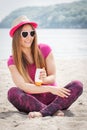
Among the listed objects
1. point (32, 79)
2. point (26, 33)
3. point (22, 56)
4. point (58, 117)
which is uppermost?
point (26, 33)

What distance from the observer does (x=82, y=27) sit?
1.88 m

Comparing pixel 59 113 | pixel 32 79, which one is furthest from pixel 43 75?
pixel 59 113

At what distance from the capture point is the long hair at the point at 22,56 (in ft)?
4.86

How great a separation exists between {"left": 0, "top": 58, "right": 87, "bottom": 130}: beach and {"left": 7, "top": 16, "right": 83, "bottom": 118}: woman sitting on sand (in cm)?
6

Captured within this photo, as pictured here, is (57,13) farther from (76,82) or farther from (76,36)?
(76,82)

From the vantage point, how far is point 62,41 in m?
1.94

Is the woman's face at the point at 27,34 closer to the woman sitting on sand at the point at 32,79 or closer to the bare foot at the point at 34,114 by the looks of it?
the woman sitting on sand at the point at 32,79

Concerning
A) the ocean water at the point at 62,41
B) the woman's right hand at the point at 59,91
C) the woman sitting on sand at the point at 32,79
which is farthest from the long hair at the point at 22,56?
the ocean water at the point at 62,41

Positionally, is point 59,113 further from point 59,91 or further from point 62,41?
point 62,41

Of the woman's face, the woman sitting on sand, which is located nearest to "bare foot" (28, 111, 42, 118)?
the woman sitting on sand

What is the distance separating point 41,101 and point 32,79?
107 mm

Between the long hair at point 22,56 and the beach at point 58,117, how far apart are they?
0.59 ft

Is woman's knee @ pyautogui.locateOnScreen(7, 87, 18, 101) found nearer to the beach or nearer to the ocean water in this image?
the beach

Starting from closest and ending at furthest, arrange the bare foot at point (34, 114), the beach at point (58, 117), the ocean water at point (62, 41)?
the beach at point (58, 117) < the bare foot at point (34, 114) < the ocean water at point (62, 41)
